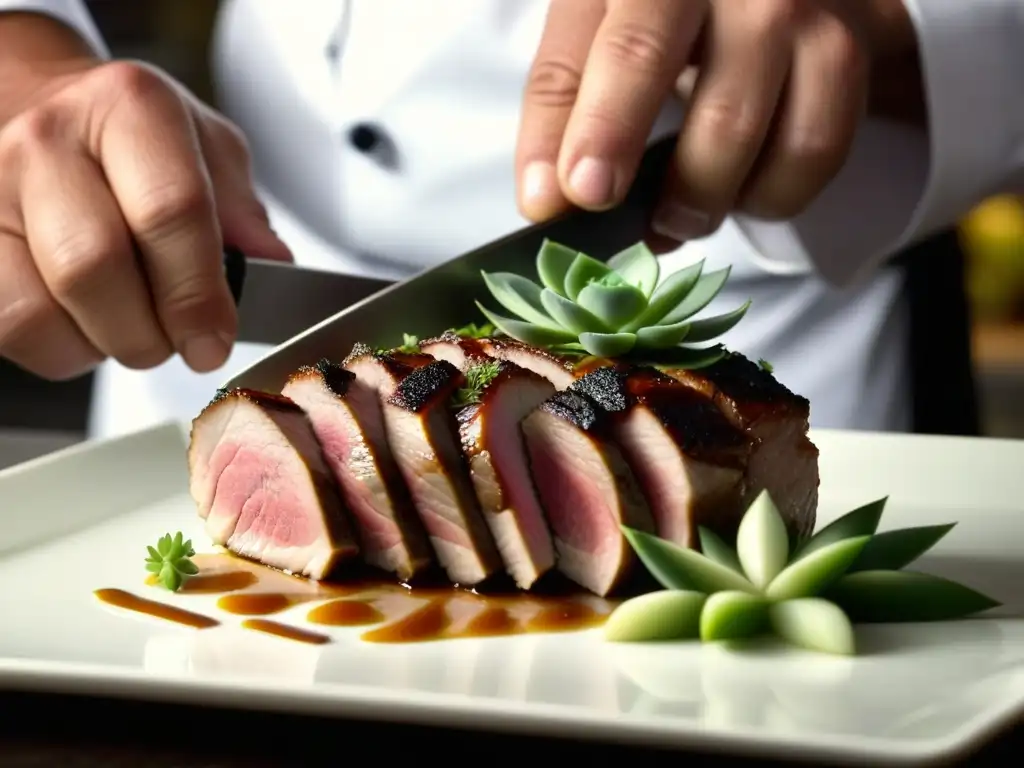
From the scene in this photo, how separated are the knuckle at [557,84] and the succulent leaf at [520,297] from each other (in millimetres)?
443

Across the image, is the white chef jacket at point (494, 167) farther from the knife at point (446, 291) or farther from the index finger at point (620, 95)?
the index finger at point (620, 95)

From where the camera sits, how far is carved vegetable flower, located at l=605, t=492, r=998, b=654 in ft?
4.94

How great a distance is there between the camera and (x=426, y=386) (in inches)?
71.7

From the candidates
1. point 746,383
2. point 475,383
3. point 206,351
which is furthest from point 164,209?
point 746,383

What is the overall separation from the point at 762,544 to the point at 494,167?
1604 mm

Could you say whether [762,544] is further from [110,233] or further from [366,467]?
[110,233]

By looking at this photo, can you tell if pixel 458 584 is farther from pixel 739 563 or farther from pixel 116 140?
pixel 116 140

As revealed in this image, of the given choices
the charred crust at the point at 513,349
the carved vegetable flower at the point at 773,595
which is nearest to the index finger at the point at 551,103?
the charred crust at the point at 513,349

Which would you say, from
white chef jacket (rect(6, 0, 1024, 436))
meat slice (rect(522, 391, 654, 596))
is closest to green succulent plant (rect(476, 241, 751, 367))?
meat slice (rect(522, 391, 654, 596))

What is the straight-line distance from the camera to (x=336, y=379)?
187 cm

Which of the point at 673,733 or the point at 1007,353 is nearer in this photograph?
the point at 673,733

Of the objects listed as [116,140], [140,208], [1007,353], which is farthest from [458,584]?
[1007,353]

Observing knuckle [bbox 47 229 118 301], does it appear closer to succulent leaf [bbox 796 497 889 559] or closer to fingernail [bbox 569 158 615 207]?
fingernail [bbox 569 158 615 207]

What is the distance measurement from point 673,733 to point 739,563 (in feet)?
1.61
